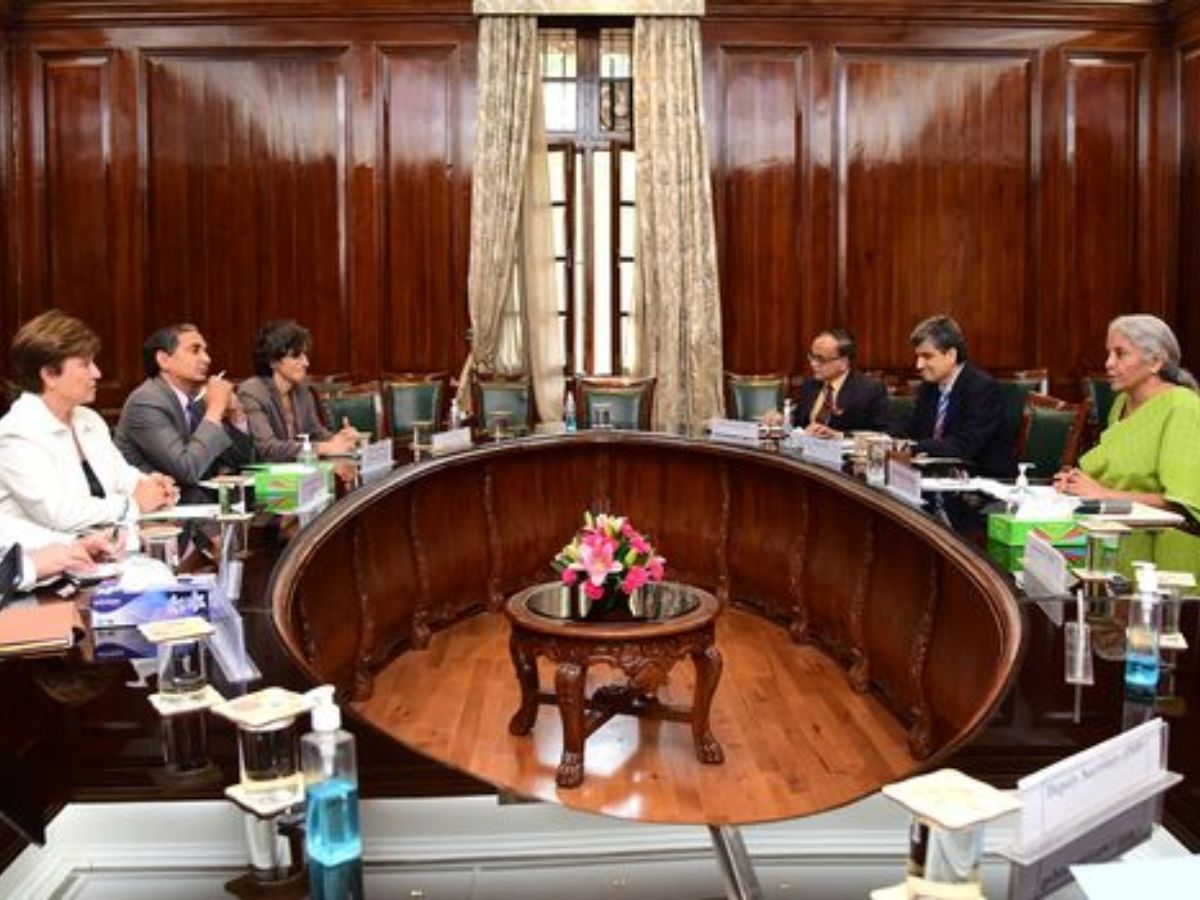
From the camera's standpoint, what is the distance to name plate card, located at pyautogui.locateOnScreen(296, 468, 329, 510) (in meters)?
3.65

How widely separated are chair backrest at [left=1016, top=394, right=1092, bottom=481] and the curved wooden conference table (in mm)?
814

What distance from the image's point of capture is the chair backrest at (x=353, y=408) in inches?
222

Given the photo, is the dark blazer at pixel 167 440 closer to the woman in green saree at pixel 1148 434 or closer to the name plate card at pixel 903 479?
the name plate card at pixel 903 479

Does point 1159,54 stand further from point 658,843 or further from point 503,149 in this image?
point 658,843

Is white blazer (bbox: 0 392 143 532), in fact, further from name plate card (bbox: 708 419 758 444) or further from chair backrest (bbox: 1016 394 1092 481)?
chair backrest (bbox: 1016 394 1092 481)

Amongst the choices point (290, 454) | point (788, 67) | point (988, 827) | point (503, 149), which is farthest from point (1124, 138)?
point (988, 827)

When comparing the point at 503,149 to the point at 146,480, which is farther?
the point at 503,149

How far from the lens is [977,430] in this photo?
4703mm

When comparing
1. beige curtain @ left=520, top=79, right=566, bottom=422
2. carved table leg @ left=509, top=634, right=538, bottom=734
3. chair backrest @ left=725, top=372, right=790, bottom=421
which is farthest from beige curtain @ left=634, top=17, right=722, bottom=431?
carved table leg @ left=509, top=634, right=538, bottom=734

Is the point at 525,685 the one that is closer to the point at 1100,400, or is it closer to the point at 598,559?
the point at 598,559

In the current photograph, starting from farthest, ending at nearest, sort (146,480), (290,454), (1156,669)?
(290,454) < (146,480) < (1156,669)

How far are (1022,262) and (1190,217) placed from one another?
0.95 metres

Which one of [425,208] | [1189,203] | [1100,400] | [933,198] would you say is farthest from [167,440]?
[1189,203]

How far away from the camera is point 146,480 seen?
3.59 m
